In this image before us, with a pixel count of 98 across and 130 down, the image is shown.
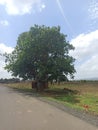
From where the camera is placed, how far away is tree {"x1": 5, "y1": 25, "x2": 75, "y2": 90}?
4294cm

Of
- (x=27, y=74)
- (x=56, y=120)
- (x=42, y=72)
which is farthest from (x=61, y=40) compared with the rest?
(x=56, y=120)

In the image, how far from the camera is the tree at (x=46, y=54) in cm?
4294

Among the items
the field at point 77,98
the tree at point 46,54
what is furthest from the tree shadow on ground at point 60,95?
the tree at point 46,54

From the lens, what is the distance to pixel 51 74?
43625 millimetres

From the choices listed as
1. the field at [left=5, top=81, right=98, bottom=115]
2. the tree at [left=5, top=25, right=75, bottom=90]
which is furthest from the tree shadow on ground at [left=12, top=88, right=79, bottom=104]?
the tree at [left=5, top=25, right=75, bottom=90]

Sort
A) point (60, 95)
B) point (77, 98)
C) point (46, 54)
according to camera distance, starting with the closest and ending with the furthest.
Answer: point (77, 98)
point (60, 95)
point (46, 54)

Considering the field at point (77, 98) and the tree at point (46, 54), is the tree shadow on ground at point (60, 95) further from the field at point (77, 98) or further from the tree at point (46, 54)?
the tree at point (46, 54)

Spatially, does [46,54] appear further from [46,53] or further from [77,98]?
[77,98]

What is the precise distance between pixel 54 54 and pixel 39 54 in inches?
82.2

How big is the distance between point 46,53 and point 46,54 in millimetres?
129

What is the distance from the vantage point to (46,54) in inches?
1734

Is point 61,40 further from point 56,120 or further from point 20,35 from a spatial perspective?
point 56,120

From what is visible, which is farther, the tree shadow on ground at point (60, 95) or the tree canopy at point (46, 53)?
the tree canopy at point (46, 53)

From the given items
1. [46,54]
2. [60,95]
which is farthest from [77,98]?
[46,54]
